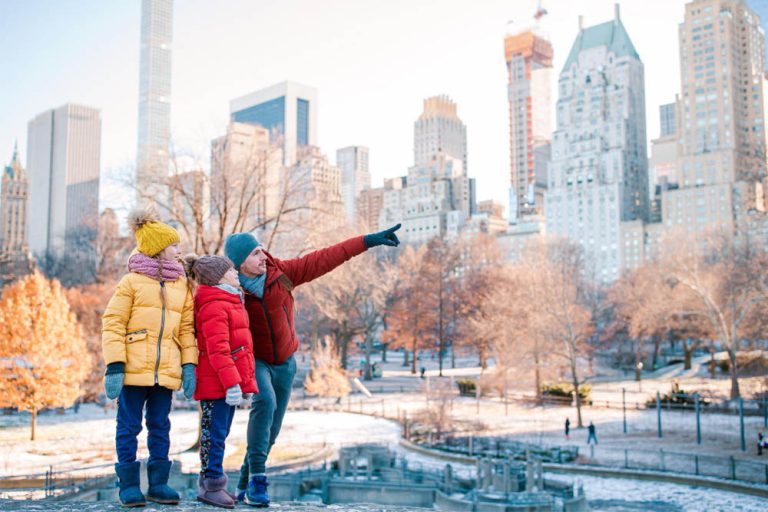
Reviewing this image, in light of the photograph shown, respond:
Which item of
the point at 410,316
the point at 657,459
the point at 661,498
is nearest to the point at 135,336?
the point at 661,498

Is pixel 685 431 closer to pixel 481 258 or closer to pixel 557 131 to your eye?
pixel 481 258

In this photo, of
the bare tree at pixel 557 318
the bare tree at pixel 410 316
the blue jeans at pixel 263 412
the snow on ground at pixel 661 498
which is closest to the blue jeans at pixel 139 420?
the blue jeans at pixel 263 412

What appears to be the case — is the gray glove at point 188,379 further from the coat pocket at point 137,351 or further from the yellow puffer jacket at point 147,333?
the coat pocket at point 137,351

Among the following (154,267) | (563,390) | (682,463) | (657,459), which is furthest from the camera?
(563,390)

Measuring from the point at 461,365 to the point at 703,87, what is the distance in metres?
95.0

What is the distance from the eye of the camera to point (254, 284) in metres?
5.65

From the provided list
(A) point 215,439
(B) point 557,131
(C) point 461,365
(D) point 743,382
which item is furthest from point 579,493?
(B) point 557,131

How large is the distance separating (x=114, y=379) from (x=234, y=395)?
2.58ft

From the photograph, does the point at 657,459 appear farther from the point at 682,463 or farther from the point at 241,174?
the point at 241,174

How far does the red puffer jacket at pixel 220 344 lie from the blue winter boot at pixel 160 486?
1.74ft

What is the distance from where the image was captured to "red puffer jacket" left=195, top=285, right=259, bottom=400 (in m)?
5.04

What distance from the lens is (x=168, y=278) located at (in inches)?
209

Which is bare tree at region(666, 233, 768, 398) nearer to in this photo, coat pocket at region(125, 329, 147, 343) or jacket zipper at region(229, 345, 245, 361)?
jacket zipper at region(229, 345, 245, 361)

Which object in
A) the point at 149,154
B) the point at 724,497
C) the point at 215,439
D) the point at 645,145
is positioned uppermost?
the point at 645,145
